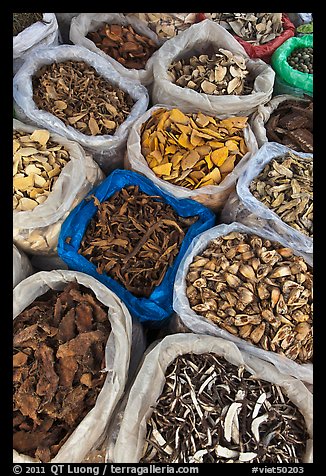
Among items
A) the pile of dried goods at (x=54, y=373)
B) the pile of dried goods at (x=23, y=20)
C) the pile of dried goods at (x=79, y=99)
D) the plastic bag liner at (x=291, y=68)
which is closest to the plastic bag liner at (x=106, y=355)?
the pile of dried goods at (x=54, y=373)

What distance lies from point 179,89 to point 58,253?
64cm

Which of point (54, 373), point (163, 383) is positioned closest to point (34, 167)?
point (54, 373)

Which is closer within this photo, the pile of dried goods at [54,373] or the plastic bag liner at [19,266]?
the pile of dried goods at [54,373]

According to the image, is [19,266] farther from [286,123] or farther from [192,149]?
[286,123]

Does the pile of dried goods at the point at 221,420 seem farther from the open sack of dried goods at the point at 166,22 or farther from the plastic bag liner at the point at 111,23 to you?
the open sack of dried goods at the point at 166,22

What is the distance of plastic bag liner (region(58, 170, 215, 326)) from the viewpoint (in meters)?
1.39

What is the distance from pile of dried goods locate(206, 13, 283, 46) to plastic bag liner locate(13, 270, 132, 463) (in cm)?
108

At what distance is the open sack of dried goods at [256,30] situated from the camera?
180cm

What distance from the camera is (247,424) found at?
116 centimetres

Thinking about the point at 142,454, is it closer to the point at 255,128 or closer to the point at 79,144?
the point at 79,144

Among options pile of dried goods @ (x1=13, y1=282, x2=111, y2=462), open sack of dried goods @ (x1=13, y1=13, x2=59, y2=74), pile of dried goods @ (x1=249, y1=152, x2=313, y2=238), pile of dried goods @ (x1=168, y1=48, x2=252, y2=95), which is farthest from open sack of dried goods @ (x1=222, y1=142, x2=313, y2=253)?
open sack of dried goods @ (x1=13, y1=13, x2=59, y2=74)

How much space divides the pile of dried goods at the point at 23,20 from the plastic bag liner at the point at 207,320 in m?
0.95

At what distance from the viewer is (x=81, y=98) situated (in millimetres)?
1557
